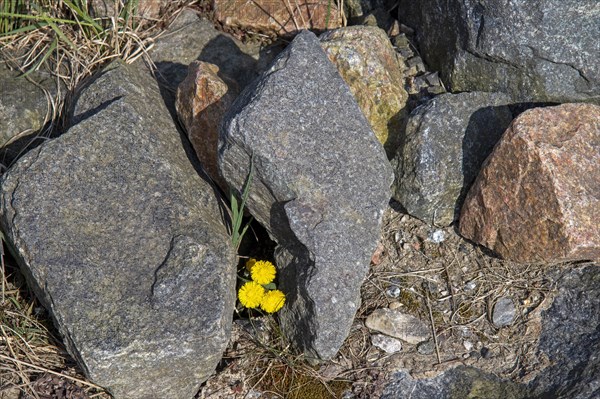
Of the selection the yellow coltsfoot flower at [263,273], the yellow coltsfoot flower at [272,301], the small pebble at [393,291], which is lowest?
the small pebble at [393,291]

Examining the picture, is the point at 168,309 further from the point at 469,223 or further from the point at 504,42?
the point at 504,42

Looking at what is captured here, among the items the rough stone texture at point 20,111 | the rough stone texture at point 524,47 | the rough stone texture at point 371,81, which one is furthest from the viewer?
the rough stone texture at point 20,111

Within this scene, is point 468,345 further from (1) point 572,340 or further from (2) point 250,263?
(2) point 250,263

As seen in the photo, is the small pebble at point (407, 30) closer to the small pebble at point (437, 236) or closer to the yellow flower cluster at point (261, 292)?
the small pebble at point (437, 236)

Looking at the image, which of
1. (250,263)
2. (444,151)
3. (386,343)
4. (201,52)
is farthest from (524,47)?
(201,52)

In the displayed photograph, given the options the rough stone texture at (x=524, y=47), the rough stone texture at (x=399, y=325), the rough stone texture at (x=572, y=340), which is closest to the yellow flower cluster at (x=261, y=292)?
the rough stone texture at (x=399, y=325)

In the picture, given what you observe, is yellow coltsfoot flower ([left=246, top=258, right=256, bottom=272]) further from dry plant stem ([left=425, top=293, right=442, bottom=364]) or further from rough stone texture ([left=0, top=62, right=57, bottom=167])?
rough stone texture ([left=0, top=62, right=57, bottom=167])
